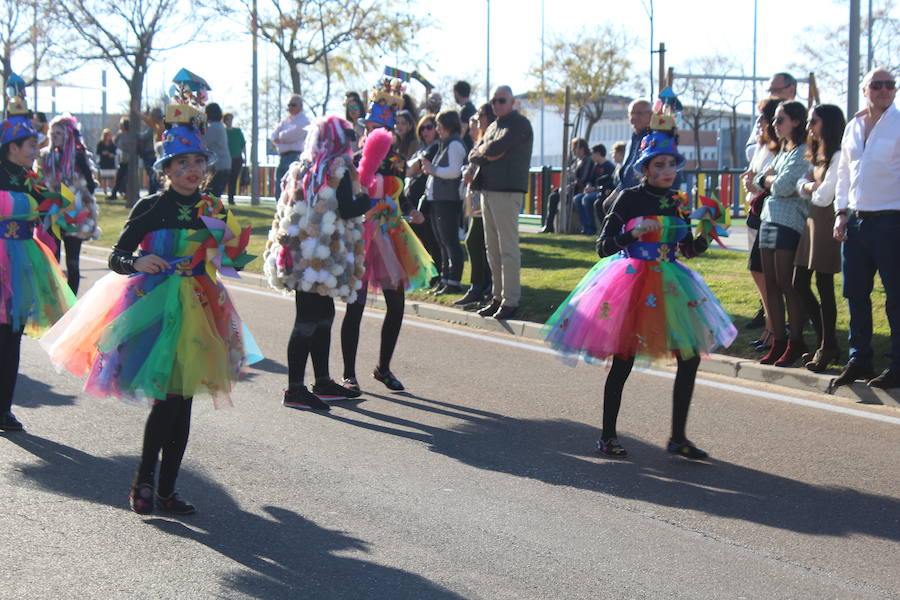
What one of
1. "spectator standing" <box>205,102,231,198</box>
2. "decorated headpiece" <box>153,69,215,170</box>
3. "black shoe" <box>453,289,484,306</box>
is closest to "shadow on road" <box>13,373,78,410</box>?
"decorated headpiece" <box>153,69,215,170</box>

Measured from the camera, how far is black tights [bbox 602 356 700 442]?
22.1ft

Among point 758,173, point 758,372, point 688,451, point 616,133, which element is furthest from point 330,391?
point 616,133

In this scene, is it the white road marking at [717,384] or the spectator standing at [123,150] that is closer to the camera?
the white road marking at [717,384]

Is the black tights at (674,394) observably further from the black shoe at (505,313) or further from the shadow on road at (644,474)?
the black shoe at (505,313)

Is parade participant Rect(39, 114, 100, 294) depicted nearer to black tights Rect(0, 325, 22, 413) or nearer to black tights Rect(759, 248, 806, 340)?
black tights Rect(0, 325, 22, 413)

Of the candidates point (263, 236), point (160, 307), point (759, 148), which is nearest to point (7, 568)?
point (160, 307)

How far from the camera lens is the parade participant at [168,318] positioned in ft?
18.0

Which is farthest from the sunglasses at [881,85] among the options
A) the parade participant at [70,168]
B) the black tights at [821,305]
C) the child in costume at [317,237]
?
the parade participant at [70,168]

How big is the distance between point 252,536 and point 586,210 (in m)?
14.2

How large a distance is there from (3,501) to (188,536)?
119 cm

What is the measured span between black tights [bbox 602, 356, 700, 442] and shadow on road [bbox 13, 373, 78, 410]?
13.2 ft

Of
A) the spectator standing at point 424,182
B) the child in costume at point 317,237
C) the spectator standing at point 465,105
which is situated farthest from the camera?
the spectator standing at point 465,105

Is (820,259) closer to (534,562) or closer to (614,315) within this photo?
(614,315)

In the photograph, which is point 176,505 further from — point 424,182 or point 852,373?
point 424,182
